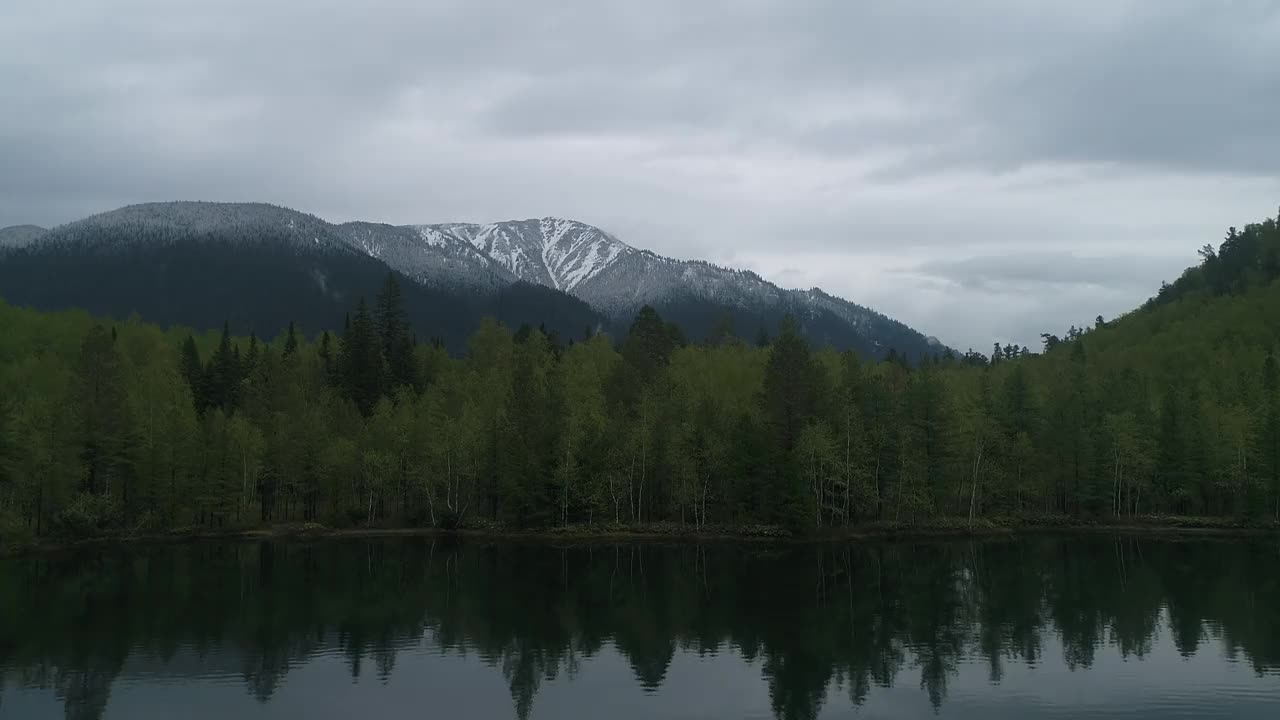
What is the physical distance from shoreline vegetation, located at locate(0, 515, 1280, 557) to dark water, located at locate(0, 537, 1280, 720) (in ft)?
29.3

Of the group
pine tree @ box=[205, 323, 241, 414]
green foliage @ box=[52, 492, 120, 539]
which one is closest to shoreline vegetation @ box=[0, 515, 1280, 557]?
green foliage @ box=[52, 492, 120, 539]

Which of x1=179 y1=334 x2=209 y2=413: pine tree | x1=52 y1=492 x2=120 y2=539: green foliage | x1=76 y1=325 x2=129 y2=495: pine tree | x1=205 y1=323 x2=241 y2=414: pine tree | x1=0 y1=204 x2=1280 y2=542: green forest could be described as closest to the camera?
x1=52 y1=492 x2=120 y2=539: green foliage

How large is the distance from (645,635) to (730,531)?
3666 cm

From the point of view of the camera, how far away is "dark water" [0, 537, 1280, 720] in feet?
113

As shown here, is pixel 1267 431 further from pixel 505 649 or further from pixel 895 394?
pixel 505 649

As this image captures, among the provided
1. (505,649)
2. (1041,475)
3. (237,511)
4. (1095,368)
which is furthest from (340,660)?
(1095,368)

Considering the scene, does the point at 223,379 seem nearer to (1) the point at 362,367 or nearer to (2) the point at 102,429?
(1) the point at 362,367

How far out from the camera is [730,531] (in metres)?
81.4

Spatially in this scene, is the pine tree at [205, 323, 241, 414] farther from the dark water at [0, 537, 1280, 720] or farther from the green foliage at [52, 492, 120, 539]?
the dark water at [0, 537, 1280, 720]

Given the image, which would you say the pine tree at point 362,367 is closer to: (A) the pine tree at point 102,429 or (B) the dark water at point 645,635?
(A) the pine tree at point 102,429

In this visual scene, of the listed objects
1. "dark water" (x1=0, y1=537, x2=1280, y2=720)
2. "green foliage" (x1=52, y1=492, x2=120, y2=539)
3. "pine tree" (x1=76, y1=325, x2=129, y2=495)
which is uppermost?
"pine tree" (x1=76, y1=325, x2=129, y2=495)

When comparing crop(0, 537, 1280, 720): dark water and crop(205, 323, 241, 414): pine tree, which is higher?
crop(205, 323, 241, 414): pine tree

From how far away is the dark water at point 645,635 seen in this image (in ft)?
113

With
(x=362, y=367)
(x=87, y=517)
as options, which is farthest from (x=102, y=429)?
(x=362, y=367)
